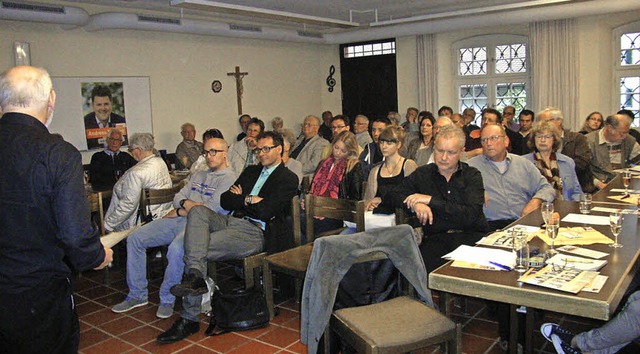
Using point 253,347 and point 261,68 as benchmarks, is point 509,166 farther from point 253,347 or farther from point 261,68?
point 261,68

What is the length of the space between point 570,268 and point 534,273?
0.18 metres

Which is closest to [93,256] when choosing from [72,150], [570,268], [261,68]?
[72,150]

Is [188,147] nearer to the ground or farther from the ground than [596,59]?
nearer to the ground

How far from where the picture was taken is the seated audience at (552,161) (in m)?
4.56

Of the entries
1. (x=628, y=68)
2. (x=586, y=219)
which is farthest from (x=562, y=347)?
(x=628, y=68)

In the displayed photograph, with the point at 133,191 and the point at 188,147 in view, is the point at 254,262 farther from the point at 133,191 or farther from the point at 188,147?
the point at 188,147

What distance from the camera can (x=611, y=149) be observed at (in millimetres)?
6148

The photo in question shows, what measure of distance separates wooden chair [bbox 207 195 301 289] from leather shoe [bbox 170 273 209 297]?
32cm

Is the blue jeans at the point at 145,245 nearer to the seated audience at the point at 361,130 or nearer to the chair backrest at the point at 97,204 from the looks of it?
the chair backrest at the point at 97,204

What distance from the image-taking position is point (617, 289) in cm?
228

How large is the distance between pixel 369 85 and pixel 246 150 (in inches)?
234

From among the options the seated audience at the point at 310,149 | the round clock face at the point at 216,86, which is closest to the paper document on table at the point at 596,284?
the seated audience at the point at 310,149

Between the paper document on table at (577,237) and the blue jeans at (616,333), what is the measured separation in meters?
0.33

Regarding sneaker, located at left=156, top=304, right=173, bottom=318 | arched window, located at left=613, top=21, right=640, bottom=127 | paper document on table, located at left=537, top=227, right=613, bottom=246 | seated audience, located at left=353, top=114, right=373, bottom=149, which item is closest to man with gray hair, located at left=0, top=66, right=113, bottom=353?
sneaker, located at left=156, top=304, right=173, bottom=318
